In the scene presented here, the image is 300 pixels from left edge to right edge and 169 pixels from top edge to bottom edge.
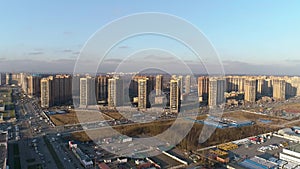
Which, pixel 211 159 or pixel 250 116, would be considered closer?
pixel 211 159

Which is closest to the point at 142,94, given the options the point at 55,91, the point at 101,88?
the point at 101,88

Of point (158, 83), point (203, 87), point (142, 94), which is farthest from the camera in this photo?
point (203, 87)

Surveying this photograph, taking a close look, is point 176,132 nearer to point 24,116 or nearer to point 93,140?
point 93,140

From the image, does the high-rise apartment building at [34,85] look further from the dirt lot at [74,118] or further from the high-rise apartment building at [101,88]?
the dirt lot at [74,118]

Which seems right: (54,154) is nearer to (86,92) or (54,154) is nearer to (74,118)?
(74,118)

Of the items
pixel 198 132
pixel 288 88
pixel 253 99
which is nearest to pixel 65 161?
pixel 198 132

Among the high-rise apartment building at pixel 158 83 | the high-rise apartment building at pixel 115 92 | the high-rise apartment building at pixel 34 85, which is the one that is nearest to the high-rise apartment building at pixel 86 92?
the high-rise apartment building at pixel 115 92

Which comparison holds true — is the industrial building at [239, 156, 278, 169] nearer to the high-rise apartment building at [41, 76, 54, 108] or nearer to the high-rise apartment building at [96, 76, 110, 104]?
the high-rise apartment building at [96, 76, 110, 104]

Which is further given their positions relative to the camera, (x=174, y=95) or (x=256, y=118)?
(x=174, y=95)

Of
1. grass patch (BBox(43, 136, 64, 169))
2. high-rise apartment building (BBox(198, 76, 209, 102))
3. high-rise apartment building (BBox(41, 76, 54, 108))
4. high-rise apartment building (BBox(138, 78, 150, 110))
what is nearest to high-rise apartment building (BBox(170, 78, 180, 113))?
high-rise apartment building (BBox(138, 78, 150, 110))

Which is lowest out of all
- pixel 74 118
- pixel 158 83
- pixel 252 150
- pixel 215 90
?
pixel 252 150

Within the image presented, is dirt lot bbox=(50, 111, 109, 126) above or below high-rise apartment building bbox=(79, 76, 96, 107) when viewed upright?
below
